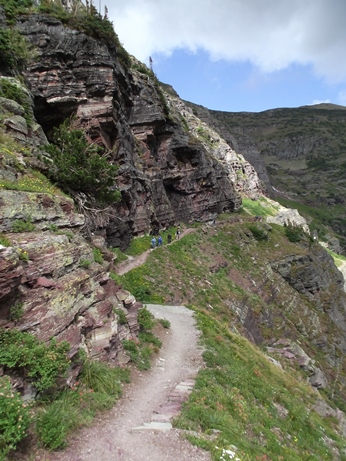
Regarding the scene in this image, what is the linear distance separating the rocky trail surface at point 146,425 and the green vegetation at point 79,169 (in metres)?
10.6

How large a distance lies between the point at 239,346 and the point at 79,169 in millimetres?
13558

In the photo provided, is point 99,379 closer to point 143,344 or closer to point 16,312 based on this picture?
point 16,312

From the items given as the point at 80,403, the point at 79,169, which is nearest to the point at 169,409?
the point at 80,403

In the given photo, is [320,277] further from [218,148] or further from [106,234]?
[218,148]

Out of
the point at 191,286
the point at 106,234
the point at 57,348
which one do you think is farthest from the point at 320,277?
the point at 57,348

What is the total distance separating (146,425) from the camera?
748cm

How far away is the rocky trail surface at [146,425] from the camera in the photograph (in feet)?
20.4

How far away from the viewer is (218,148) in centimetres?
8088

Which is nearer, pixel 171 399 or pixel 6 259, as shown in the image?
pixel 6 259

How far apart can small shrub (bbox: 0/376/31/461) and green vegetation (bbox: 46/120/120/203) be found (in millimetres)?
12473

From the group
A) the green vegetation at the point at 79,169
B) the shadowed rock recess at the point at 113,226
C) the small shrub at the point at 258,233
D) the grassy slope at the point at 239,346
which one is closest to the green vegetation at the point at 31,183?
the shadowed rock recess at the point at 113,226

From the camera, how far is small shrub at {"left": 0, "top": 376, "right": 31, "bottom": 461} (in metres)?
5.14

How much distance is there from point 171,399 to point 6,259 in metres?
6.33

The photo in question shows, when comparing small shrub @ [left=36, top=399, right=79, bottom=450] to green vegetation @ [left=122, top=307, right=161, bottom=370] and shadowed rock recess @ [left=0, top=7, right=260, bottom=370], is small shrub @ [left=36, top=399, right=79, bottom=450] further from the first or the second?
green vegetation @ [left=122, top=307, right=161, bottom=370]
